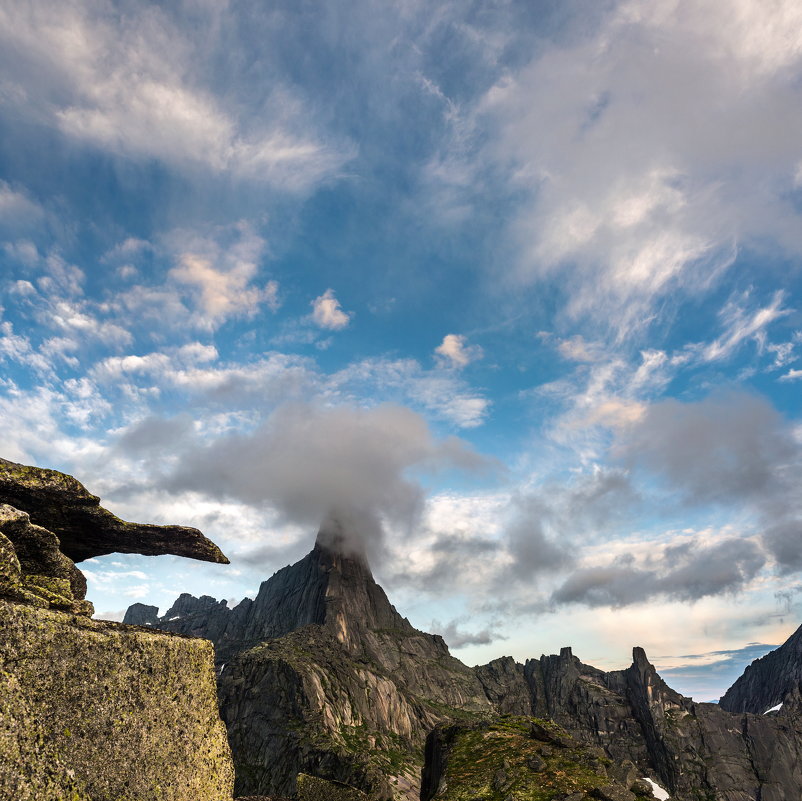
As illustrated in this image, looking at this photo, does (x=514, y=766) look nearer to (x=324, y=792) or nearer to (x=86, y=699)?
(x=324, y=792)

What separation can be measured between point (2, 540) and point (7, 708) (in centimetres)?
450

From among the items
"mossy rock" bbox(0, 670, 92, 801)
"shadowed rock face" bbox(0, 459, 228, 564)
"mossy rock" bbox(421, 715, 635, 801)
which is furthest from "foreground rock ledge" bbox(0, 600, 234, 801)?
"mossy rock" bbox(421, 715, 635, 801)

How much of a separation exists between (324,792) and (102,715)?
15.9 meters

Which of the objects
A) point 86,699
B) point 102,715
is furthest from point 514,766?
point 86,699

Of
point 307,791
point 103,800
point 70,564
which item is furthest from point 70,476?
point 307,791

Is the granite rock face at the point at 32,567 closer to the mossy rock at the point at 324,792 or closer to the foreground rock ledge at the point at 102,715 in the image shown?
the foreground rock ledge at the point at 102,715

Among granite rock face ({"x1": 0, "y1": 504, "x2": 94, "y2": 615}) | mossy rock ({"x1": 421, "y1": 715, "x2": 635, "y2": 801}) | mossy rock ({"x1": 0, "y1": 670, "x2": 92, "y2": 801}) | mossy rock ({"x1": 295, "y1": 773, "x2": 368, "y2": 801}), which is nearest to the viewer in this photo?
mossy rock ({"x1": 0, "y1": 670, "x2": 92, "y2": 801})

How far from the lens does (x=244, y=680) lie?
7756 inches

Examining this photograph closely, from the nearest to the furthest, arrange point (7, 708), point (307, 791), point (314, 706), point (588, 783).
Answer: point (7, 708) < point (588, 783) < point (307, 791) < point (314, 706)

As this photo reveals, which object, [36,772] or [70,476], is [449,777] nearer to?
[36,772]

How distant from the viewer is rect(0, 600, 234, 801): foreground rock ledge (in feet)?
40.3

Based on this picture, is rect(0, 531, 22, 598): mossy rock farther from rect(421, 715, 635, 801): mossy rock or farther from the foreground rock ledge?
rect(421, 715, 635, 801): mossy rock

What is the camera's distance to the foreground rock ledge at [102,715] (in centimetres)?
1228

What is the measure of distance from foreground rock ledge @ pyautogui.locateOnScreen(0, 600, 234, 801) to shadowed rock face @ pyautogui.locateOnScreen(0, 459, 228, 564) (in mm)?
7930
